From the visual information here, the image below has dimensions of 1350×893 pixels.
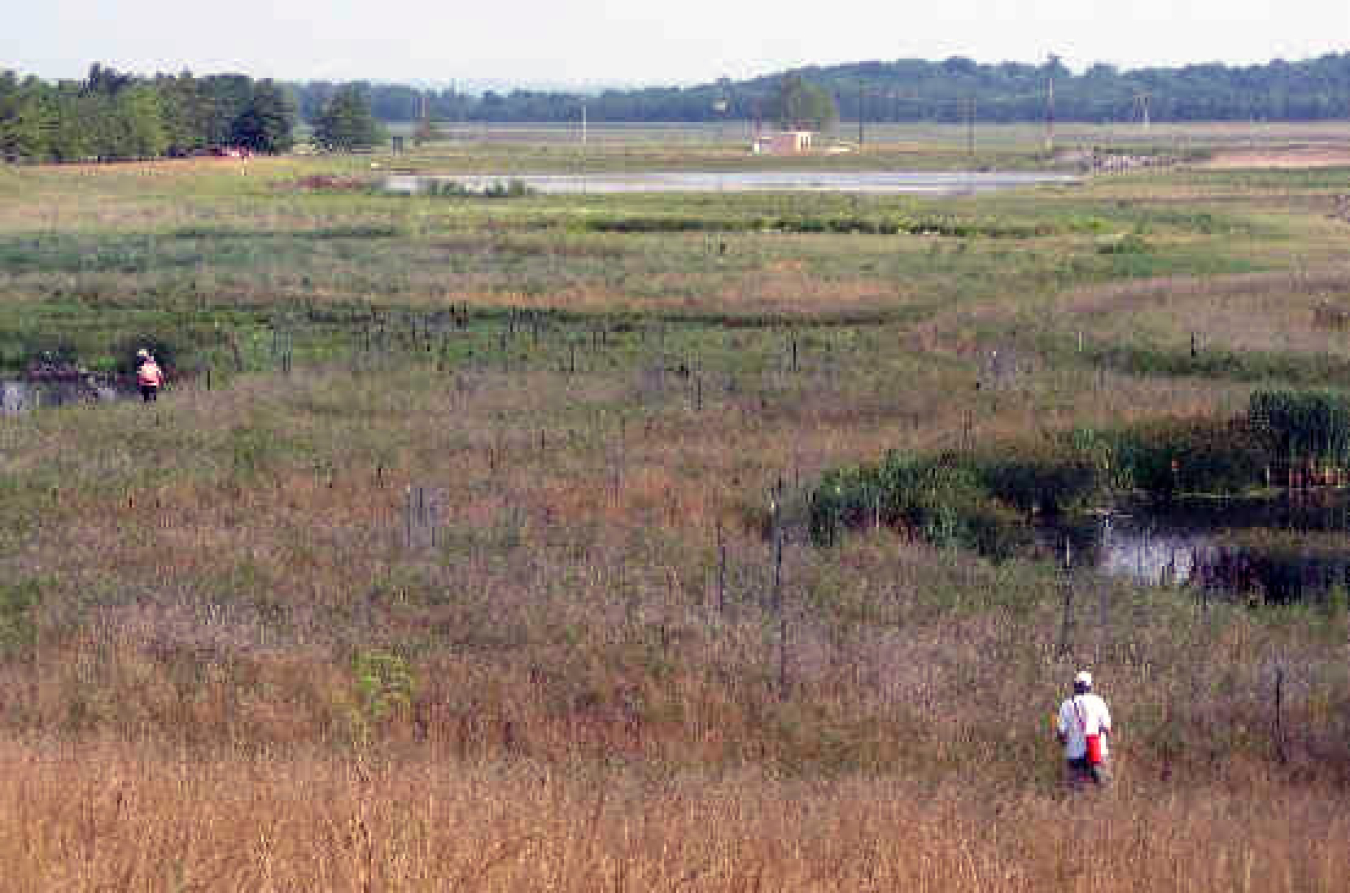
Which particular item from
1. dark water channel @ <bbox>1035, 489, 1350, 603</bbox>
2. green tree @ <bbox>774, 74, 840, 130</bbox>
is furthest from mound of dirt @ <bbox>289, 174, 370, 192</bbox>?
green tree @ <bbox>774, 74, 840, 130</bbox>

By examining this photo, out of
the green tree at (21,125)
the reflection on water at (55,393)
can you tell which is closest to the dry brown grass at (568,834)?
the reflection on water at (55,393)

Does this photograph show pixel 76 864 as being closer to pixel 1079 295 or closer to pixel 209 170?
pixel 1079 295

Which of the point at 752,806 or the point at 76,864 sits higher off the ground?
the point at 76,864

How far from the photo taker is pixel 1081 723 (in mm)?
11531

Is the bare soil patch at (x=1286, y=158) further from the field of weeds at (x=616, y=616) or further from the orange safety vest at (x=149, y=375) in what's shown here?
the orange safety vest at (x=149, y=375)

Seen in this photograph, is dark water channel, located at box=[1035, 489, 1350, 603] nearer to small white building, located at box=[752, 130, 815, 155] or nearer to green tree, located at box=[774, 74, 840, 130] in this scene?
small white building, located at box=[752, 130, 815, 155]

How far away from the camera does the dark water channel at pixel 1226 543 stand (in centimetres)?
2031

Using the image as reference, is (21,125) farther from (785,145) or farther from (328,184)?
(785,145)

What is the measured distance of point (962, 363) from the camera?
1261 inches

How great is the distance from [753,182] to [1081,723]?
103 metres

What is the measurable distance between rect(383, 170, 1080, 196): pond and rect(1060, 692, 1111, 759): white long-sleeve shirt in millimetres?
83735

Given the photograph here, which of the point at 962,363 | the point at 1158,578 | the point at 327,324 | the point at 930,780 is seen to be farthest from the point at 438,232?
the point at 930,780

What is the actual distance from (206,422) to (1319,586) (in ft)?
53.0

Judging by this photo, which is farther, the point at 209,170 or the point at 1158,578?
the point at 209,170
